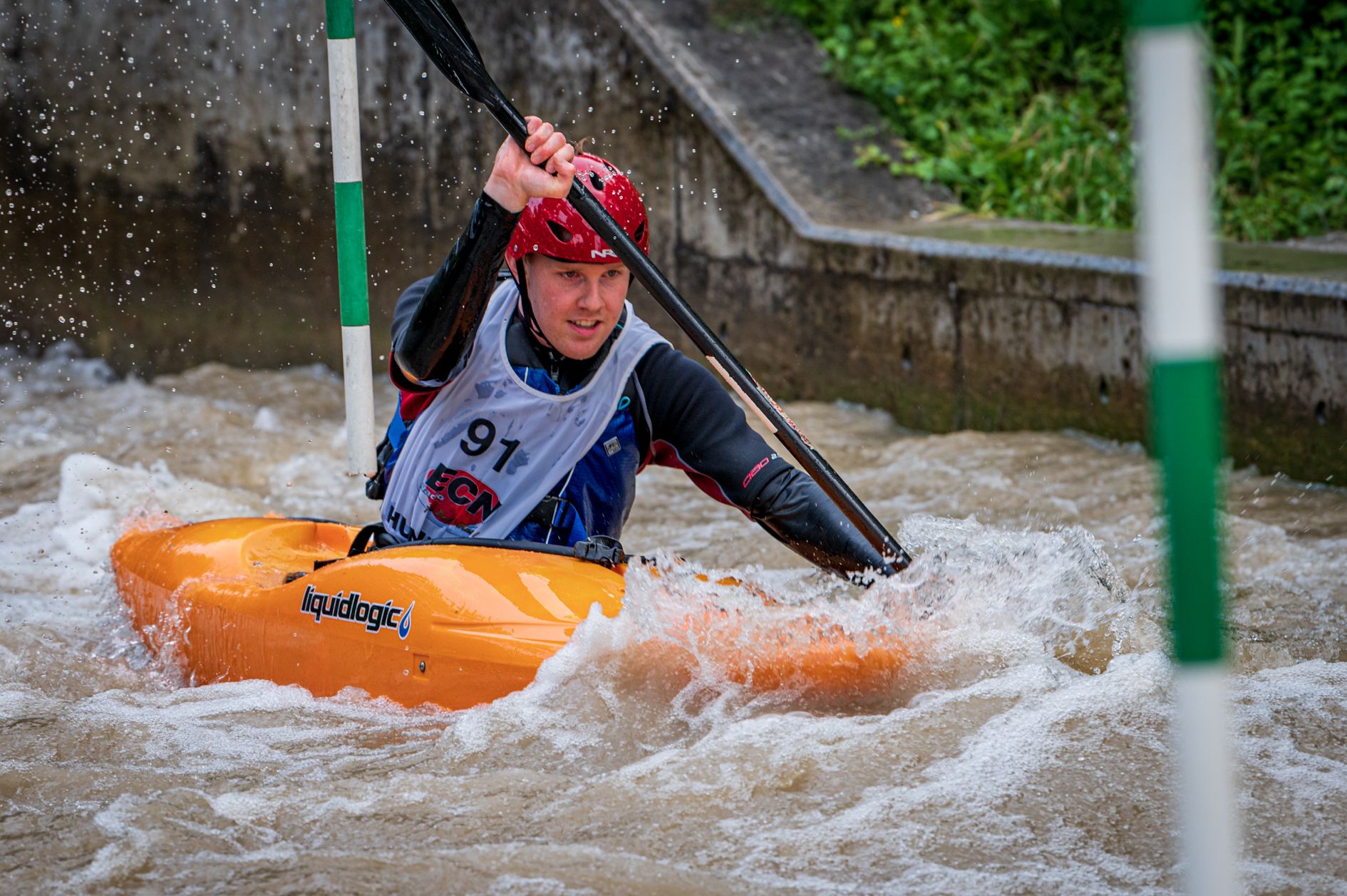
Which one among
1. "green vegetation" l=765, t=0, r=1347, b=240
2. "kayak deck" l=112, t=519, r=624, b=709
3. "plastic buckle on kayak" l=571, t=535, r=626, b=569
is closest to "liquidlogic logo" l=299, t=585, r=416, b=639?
"kayak deck" l=112, t=519, r=624, b=709

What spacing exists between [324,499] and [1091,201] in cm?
388

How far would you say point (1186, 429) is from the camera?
1184 mm

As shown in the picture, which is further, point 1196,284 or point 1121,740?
point 1121,740

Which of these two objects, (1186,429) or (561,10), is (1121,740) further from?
(561,10)

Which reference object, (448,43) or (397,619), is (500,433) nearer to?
(397,619)

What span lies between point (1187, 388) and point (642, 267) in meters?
1.78

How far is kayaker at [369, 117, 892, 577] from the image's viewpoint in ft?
9.75

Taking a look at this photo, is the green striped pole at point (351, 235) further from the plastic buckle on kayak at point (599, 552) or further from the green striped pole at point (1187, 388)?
the green striped pole at point (1187, 388)

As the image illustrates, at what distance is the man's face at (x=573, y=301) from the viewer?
117 inches

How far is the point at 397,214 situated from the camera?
7879mm

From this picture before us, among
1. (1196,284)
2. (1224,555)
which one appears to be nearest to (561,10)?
(1224,555)

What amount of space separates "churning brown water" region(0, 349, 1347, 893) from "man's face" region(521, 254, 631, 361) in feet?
1.78

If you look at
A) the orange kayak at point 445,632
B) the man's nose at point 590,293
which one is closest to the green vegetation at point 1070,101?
the man's nose at point 590,293

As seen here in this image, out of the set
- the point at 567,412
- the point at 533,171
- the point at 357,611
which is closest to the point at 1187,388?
the point at 533,171
